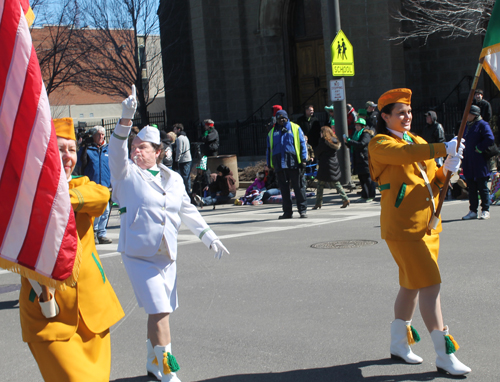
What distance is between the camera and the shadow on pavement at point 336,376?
472 centimetres

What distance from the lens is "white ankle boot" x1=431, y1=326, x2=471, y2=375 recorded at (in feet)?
15.3

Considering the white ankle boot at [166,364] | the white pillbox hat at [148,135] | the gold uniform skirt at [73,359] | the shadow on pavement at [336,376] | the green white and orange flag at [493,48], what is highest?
the green white and orange flag at [493,48]

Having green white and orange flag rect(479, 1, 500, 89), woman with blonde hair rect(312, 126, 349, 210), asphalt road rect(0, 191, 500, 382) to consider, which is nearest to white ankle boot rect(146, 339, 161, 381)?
asphalt road rect(0, 191, 500, 382)

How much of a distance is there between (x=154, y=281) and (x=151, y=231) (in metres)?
0.35

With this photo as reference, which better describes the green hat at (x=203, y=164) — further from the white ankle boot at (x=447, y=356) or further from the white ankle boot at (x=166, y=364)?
the white ankle boot at (x=447, y=356)

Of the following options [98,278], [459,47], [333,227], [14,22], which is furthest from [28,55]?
[459,47]

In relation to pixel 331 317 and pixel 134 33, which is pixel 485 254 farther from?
pixel 134 33

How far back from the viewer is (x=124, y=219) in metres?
4.97

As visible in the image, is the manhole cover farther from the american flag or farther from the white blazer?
the american flag

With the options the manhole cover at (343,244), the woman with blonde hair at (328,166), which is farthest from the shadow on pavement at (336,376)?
the woman with blonde hair at (328,166)

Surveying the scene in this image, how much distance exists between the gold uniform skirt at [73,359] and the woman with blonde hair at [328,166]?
1115 cm

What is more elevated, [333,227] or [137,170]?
[137,170]

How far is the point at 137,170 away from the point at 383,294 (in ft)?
10.3

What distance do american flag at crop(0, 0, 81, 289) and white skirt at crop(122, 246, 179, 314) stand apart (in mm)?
1349
